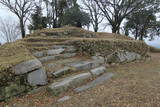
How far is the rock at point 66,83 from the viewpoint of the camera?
2919 mm

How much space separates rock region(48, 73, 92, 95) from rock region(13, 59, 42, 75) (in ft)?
2.19

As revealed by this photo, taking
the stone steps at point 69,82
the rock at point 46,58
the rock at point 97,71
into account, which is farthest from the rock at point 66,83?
the rock at point 46,58

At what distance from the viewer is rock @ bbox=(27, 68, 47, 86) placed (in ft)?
9.79

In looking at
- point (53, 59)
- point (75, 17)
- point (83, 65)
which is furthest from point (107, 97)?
point (75, 17)

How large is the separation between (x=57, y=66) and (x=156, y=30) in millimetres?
18979

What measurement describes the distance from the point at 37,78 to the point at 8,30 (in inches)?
957

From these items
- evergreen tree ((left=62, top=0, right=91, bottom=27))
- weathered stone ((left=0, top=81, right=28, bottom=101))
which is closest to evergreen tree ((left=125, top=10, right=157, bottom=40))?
evergreen tree ((left=62, top=0, right=91, bottom=27))

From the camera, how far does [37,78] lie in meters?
3.06

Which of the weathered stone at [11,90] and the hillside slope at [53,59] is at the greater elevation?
the hillside slope at [53,59]

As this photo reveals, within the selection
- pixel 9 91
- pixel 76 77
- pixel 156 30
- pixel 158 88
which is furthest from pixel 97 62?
pixel 156 30

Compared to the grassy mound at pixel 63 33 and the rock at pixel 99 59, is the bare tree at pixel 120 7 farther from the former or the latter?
the rock at pixel 99 59

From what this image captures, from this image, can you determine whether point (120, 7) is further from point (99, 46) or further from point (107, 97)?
point (107, 97)

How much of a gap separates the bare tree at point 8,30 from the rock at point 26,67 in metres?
22.4

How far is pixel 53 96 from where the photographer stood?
281 centimetres
